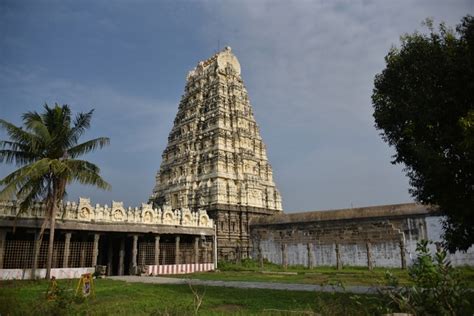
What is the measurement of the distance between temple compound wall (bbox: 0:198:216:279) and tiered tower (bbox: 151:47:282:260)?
3.45 m

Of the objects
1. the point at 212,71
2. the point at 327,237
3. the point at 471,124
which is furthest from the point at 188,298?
the point at 212,71

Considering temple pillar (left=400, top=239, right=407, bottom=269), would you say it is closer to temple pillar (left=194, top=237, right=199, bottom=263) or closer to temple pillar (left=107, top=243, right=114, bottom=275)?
temple pillar (left=194, top=237, right=199, bottom=263)

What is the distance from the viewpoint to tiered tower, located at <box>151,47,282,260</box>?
3303 centimetres

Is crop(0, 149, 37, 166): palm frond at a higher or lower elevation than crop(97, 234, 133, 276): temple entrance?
higher

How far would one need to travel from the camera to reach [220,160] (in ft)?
113

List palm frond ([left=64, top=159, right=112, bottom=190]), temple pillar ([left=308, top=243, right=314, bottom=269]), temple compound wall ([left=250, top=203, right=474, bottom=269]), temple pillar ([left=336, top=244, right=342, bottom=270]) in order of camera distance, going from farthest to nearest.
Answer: temple pillar ([left=308, top=243, right=314, bottom=269])
temple pillar ([left=336, top=244, right=342, bottom=270])
temple compound wall ([left=250, top=203, right=474, bottom=269])
palm frond ([left=64, top=159, right=112, bottom=190])

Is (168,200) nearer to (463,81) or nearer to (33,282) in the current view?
(33,282)

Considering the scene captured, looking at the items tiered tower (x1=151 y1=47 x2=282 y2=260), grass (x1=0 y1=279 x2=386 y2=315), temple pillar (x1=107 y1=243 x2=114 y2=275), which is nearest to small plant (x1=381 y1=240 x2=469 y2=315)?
grass (x1=0 y1=279 x2=386 y2=315)

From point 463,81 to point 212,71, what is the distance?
3277 cm

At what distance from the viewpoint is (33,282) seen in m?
17.9

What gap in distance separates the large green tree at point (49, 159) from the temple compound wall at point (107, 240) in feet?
5.81

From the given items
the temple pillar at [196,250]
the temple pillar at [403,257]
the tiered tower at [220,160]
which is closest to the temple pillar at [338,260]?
the temple pillar at [403,257]

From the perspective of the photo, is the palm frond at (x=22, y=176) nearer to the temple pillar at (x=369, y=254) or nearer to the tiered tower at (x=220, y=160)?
the tiered tower at (x=220, y=160)

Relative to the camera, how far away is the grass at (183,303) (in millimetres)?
7992
